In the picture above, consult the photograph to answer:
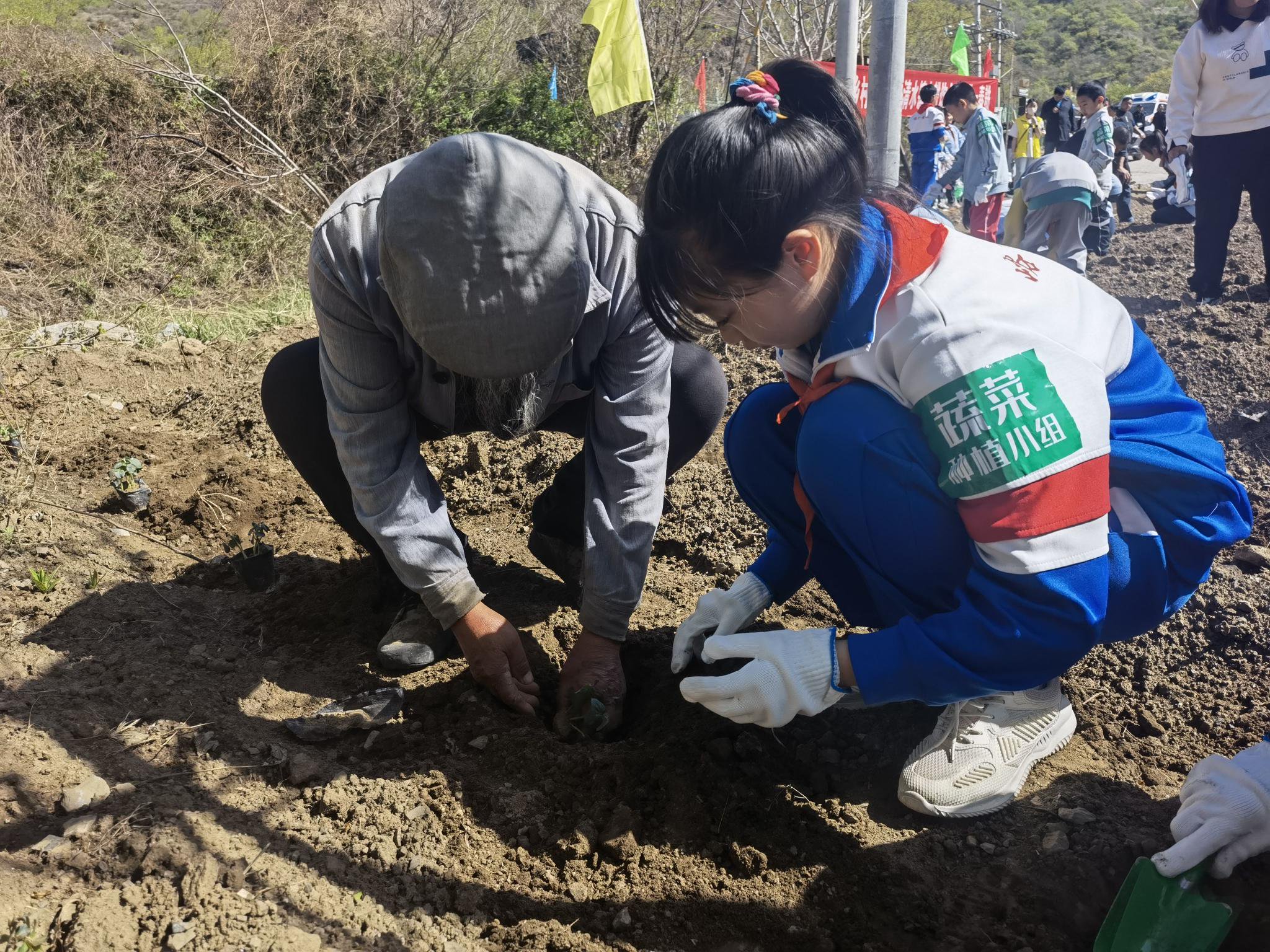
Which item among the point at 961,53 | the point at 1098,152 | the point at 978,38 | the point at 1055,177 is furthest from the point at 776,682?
the point at 978,38

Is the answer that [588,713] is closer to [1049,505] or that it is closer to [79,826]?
[79,826]

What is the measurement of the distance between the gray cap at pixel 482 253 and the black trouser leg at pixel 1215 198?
4446 mm

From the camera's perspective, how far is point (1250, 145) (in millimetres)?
4535

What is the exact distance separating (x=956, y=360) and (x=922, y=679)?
0.48 m

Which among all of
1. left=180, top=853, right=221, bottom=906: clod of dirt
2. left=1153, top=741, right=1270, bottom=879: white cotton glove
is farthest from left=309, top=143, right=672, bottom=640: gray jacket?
left=1153, top=741, right=1270, bottom=879: white cotton glove

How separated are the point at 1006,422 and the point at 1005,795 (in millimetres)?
789

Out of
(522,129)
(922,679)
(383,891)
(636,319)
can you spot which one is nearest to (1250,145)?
(636,319)

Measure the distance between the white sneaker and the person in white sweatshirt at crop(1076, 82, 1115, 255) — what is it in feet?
18.5

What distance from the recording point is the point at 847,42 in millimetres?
3891

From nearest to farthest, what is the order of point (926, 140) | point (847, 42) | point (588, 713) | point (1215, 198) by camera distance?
point (588, 713), point (847, 42), point (1215, 198), point (926, 140)

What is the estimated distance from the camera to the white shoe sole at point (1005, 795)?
164 cm

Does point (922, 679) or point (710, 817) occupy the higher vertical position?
point (922, 679)

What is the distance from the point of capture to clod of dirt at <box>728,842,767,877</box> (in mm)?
1583

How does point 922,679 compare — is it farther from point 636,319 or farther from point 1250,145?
point 1250,145
